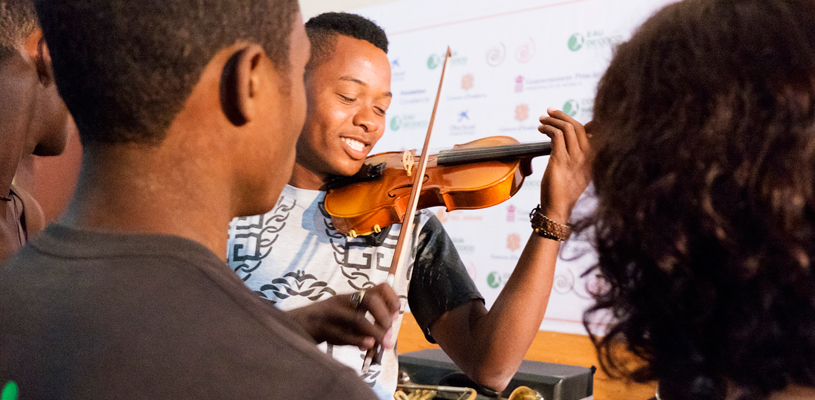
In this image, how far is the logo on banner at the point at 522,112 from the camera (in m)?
2.50

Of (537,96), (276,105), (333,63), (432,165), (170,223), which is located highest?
(537,96)

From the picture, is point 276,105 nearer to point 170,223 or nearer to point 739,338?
point 170,223

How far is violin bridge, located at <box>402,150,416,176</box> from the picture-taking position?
1.36 m

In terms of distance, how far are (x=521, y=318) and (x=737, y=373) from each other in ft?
1.83

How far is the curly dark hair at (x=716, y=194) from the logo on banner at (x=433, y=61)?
7.59 ft

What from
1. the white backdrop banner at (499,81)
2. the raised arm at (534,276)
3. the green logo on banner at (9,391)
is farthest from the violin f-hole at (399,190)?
the white backdrop banner at (499,81)

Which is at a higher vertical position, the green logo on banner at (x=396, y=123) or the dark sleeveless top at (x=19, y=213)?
the green logo on banner at (x=396, y=123)

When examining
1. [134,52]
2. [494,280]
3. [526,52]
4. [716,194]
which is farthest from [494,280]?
[134,52]

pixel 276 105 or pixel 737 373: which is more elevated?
pixel 276 105

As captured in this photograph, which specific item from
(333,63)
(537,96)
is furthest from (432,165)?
(537,96)

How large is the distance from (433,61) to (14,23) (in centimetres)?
204

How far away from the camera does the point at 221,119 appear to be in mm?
513

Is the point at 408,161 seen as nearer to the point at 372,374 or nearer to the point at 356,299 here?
the point at 372,374

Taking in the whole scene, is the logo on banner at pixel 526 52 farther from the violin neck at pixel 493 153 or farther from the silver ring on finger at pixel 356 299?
the silver ring on finger at pixel 356 299
